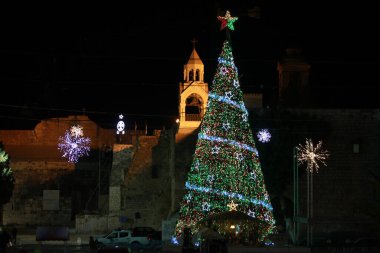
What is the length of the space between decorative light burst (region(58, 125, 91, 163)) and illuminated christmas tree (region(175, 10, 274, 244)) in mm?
37508

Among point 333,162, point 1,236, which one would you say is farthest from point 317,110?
point 1,236

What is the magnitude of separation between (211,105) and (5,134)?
42.1 m

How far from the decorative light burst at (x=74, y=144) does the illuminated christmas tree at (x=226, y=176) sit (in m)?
37.5

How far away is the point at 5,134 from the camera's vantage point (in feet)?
257

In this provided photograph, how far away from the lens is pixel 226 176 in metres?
39.0

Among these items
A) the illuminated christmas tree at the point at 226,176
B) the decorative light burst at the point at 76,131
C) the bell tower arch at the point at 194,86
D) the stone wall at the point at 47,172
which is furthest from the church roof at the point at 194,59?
the decorative light burst at the point at 76,131

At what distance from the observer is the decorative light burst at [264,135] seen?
46.9m

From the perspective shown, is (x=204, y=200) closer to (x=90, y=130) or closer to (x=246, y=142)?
(x=246, y=142)

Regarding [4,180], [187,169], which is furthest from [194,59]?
[4,180]

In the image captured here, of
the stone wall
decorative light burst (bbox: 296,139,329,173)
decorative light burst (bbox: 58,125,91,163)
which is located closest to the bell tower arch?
decorative light burst (bbox: 296,139,329,173)

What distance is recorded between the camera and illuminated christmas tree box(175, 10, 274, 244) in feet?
127

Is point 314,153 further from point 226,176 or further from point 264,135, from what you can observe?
point 226,176

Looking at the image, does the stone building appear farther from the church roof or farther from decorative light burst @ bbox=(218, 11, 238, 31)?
decorative light burst @ bbox=(218, 11, 238, 31)

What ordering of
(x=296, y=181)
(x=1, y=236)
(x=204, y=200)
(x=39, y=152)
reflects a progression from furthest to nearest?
1. (x=39, y=152)
2. (x=296, y=181)
3. (x=204, y=200)
4. (x=1, y=236)
